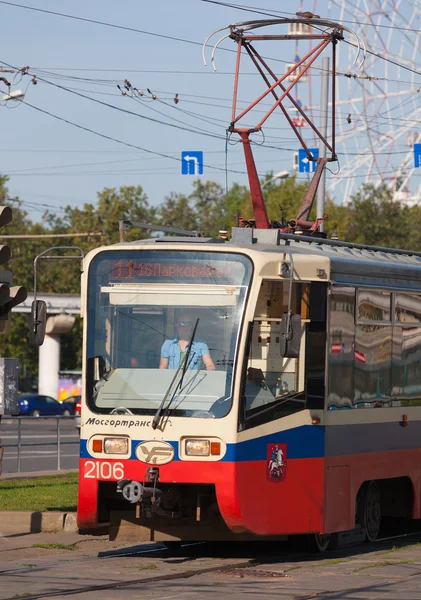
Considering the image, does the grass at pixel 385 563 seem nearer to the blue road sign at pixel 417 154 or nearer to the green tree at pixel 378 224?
the blue road sign at pixel 417 154

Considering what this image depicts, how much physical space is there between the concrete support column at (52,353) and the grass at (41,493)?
3654 centimetres

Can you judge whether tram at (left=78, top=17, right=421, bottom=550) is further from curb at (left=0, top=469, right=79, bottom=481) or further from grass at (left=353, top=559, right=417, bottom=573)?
curb at (left=0, top=469, right=79, bottom=481)

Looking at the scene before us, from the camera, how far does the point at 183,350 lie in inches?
466

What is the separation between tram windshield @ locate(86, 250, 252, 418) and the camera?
11.7 m

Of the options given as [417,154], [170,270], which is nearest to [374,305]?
[170,270]

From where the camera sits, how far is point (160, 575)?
11172mm

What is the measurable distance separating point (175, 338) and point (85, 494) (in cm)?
164

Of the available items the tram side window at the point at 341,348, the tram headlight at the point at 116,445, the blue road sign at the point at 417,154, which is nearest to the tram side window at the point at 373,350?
the tram side window at the point at 341,348

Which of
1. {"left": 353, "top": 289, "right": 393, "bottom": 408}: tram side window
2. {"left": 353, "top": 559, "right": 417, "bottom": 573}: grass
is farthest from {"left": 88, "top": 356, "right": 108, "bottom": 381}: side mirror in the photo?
{"left": 353, "top": 559, "right": 417, "bottom": 573}: grass

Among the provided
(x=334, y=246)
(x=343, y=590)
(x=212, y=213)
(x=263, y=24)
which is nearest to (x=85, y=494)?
(x=343, y=590)

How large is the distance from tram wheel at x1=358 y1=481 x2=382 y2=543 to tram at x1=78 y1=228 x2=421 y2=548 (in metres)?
0.47

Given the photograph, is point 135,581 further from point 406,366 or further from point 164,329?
point 406,366

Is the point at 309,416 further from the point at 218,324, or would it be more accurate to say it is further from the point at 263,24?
the point at 263,24

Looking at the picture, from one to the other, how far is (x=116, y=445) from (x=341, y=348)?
2438 millimetres
